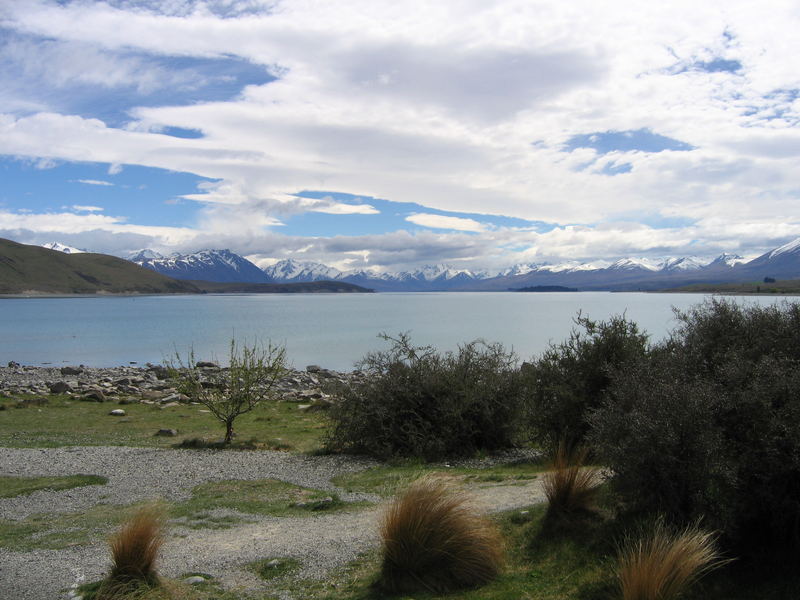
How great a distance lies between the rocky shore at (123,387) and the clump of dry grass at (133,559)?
58.7 feet

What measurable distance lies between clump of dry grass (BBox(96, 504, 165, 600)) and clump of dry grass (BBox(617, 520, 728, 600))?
17.8 ft

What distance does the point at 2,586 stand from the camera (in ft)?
24.8

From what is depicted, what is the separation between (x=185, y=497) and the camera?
12.8 meters

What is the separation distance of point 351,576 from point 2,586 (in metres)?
4.35

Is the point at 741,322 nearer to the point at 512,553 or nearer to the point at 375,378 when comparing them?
the point at 512,553

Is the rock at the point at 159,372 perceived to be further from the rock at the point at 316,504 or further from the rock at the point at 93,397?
the rock at the point at 316,504

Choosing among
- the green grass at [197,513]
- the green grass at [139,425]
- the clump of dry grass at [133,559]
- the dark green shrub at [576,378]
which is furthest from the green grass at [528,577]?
the green grass at [139,425]

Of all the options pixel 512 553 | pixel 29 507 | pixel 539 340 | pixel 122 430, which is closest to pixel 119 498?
pixel 29 507

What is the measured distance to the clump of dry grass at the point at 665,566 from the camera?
6.15 m

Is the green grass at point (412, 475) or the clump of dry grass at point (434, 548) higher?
the clump of dry grass at point (434, 548)

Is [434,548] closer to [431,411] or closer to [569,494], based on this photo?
[569,494]

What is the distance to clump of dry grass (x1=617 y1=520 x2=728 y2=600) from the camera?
6.15 meters

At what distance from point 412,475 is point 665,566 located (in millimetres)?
8617

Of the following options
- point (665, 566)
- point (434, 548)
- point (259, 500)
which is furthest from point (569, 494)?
point (259, 500)
